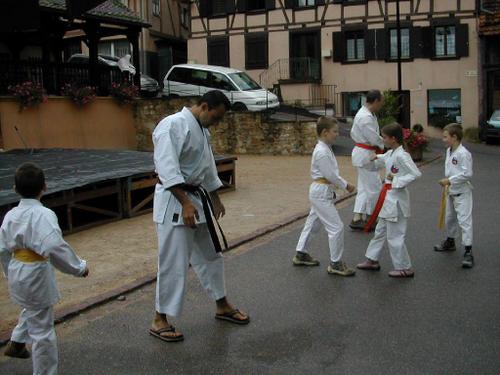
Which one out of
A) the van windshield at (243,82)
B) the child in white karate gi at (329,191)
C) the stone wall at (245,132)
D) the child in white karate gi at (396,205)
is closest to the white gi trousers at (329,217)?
the child in white karate gi at (329,191)

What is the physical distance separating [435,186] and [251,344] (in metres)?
10.0

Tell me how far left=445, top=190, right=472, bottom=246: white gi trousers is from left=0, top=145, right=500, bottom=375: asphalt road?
338 mm

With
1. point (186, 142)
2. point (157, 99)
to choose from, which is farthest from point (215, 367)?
point (157, 99)

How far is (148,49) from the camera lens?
3456cm

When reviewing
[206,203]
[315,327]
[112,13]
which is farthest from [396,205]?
[112,13]

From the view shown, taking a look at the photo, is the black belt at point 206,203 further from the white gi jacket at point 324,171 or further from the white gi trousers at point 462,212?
the white gi trousers at point 462,212

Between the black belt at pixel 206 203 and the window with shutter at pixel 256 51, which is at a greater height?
the window with shutter at pixel 256 51

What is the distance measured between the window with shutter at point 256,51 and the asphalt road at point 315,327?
25.8m

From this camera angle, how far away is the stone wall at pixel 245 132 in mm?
22266

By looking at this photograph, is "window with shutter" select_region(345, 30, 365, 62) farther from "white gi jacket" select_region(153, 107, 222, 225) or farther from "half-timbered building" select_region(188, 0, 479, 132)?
"white gi jacket" select_region(153, 107, 222, 225)

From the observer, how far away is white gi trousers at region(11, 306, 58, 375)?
13.9 feet

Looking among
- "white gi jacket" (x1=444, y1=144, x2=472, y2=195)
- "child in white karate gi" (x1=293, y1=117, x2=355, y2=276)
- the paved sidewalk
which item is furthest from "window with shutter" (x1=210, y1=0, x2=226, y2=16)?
"child in white karate gi" (x1=293, y1=117, x2=355, y2=276)

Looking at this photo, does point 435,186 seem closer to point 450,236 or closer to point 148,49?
point 450,236

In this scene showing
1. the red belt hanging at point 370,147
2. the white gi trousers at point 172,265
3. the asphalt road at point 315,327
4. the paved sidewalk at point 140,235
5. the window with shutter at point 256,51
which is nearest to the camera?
the asphalt road at point 315,327
